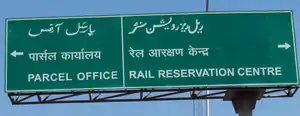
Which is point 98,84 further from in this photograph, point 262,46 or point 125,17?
point 262,46

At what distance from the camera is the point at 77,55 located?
51.7 feet

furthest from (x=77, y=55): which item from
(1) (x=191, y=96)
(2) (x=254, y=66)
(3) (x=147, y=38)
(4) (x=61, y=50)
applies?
(2) (x=254, y=66)

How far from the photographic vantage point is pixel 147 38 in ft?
52.0

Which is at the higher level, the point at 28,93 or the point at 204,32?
the point at 204,32

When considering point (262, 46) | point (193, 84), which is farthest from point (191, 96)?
point (262, 46)

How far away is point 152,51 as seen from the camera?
15.8 meters

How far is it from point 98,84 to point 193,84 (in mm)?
1870

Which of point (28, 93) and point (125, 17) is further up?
point (125, 17)

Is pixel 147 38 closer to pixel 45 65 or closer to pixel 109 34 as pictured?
pixel 109 34

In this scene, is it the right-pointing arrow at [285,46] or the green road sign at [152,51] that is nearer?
the green road sign at [152,51]

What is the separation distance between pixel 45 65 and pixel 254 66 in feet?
13.7

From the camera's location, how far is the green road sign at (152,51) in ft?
51.0

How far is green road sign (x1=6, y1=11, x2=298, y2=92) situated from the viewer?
1555cm

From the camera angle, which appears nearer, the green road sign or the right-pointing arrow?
the green road sign
